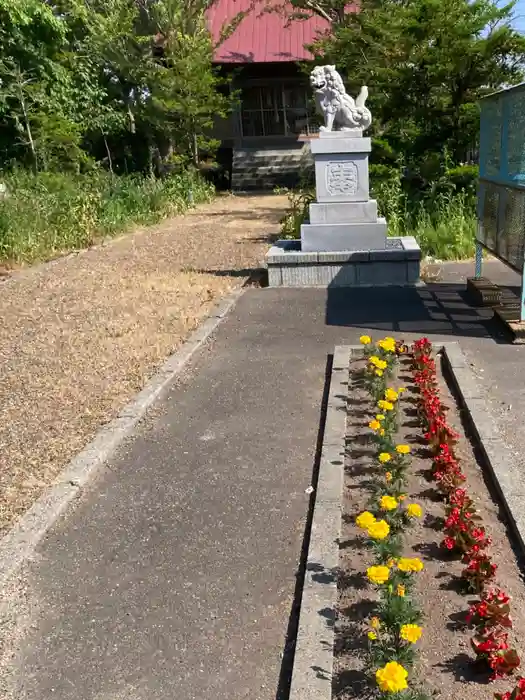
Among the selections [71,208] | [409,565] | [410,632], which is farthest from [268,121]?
[410,632]

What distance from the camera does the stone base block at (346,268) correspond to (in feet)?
24.8

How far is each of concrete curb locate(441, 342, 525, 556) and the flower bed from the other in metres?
0.08

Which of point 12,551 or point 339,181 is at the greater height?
point 339,181

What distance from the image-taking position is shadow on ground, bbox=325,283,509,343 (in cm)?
583

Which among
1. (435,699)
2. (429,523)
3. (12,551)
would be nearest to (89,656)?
(12,551)

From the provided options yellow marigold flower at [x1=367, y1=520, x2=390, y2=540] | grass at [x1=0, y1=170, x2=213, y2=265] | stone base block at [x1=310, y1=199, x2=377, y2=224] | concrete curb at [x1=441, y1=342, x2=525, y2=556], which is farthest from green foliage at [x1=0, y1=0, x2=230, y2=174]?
yellow marigold flower at [x1=367, y1=520, x2=390, y2=540]

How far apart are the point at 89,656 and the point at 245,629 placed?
575mm

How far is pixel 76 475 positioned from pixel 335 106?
6236 mm

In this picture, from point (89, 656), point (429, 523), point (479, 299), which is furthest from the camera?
point (479, 299)

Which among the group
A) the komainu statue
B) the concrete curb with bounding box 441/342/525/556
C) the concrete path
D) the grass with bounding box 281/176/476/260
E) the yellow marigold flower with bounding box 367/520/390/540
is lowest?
the concrete path

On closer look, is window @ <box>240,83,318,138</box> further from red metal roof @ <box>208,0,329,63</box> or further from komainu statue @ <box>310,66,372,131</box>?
komainu statue @ <box>310,66,372,131</box>

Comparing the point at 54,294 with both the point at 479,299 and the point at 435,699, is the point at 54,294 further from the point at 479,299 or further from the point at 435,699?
the point at 435,699

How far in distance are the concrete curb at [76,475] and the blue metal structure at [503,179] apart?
9.96 ft

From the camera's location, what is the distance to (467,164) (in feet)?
36.3
